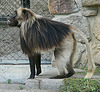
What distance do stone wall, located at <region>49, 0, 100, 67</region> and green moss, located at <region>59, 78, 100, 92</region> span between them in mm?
888

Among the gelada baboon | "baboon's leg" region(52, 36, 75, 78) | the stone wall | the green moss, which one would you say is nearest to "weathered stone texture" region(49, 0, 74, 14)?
the stone wall

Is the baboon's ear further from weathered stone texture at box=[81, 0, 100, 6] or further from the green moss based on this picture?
the green moss

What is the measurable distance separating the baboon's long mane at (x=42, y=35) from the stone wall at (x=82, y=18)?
0.66 meters

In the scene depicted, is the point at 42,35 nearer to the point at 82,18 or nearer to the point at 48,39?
the point at 48,39

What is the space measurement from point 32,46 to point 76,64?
1.08 metres

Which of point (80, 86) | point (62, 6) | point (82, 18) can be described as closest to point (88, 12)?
point (82, 18)

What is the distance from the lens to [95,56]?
3.54m

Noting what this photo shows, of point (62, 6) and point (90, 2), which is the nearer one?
point (90, 2)

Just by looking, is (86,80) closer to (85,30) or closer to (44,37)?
(44,37)

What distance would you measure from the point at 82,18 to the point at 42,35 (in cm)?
97

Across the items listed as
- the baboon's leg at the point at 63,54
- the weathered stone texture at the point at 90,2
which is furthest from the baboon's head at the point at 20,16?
the weathered stone texture at the point at 90,2

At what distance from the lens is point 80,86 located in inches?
105

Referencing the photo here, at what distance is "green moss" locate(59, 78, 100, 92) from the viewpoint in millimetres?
2639

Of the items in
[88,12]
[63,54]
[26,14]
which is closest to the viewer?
[63,54]
